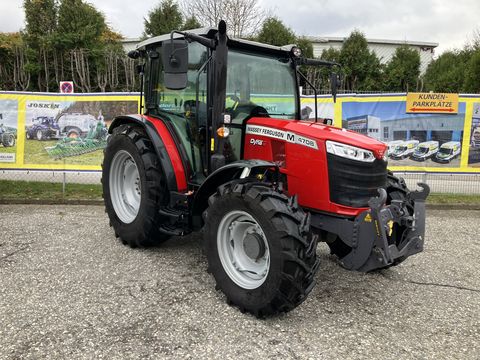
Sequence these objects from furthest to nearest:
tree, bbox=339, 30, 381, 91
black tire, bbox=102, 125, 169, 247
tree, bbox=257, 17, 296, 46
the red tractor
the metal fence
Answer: tree, bbox=339, 30, 381, 91 → tree, bbox=257, 17, 296, 46 → the metal fence → black tire, bbox=102, 125, 169, 247 → the red tractor

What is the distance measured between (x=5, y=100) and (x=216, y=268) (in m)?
7.14

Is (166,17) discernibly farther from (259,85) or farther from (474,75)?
(259,85)

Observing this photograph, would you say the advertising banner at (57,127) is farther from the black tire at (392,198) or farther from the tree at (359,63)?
the tree at (359,63)

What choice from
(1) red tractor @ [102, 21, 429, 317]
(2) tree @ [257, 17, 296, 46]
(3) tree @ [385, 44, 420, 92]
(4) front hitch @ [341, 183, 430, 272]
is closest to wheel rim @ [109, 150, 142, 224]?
(1) red tractor @ [102, 21, 429, 317]

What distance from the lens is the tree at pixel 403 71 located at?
22.7 meters

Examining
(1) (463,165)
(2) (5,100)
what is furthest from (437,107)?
(2) (5,100)

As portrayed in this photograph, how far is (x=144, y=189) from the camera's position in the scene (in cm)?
476

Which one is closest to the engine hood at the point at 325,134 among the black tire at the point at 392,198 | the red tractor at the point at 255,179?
the red tractor at the point at 255,179

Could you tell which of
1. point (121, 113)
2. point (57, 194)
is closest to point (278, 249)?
point (57, 194)

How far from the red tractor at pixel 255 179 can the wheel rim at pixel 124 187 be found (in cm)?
29

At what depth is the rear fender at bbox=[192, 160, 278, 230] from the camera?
3701mm

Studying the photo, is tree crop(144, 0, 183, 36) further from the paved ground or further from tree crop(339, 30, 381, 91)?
the paved ground

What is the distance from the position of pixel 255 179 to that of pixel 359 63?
20067mm

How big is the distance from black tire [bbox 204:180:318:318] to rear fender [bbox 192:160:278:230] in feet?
0.63
